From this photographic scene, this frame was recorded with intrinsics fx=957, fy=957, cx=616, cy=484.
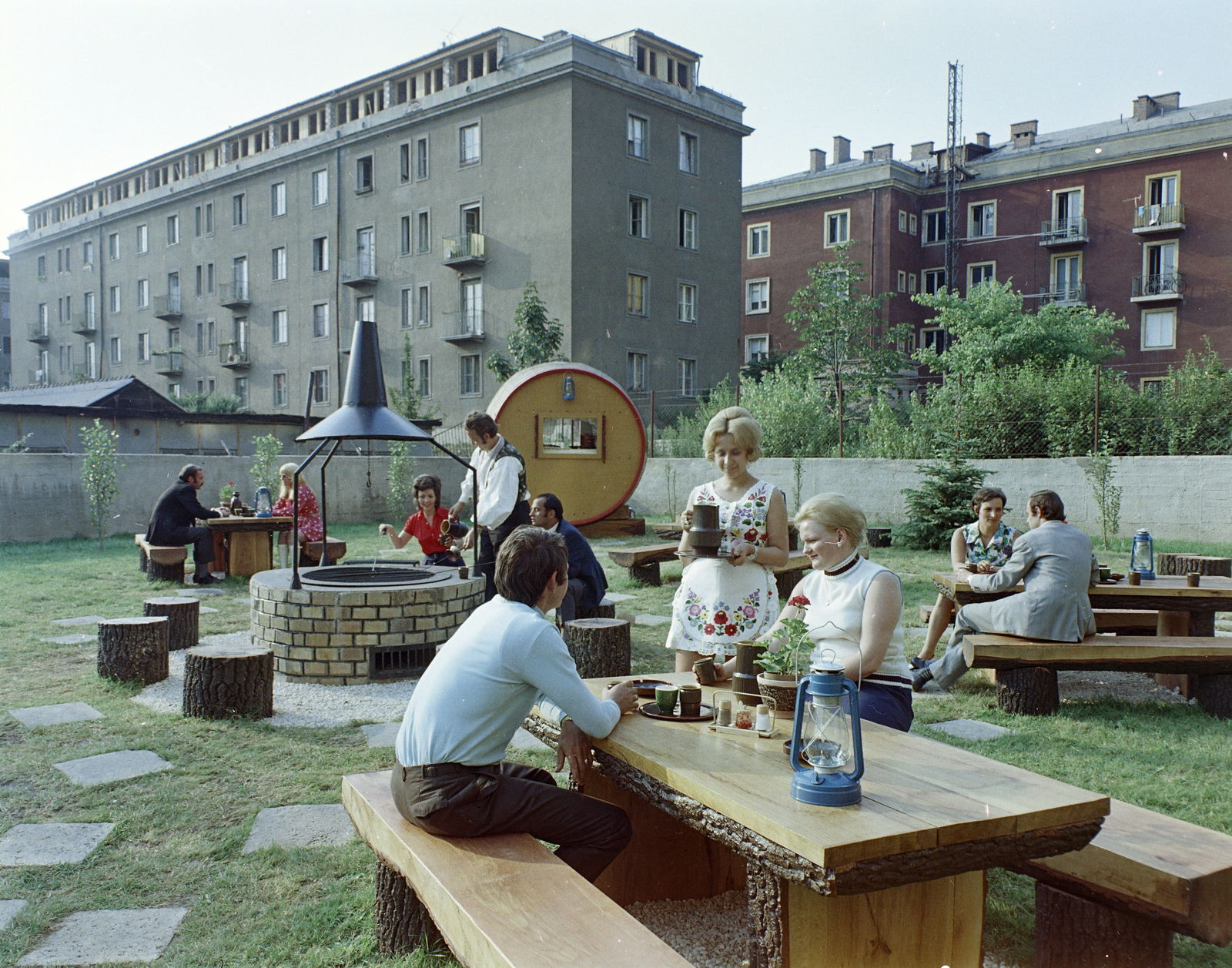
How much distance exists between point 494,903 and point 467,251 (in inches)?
1204

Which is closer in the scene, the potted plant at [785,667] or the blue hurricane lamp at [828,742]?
the blue hurricane lamp at [828,742]

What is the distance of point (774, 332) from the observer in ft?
129

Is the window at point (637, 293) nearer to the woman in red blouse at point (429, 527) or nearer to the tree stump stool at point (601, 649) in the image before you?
the woman in red blouse at point (429, 527)

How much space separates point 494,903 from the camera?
2395 mm

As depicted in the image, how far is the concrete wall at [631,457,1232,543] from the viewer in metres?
13.5

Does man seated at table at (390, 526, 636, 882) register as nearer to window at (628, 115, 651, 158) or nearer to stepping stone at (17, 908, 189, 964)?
stepping stone at (17, 908, 189, 964)

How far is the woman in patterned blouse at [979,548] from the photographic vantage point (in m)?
6.81

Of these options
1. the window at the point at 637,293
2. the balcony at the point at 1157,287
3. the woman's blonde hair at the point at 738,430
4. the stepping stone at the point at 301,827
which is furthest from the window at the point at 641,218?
the stepping stone at the point at 301,827

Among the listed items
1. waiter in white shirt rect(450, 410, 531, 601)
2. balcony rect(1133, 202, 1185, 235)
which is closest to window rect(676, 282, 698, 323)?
balcony rect(1133, 202, 1185, 235)

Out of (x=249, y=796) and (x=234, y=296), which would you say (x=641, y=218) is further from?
(x=249, y=796)

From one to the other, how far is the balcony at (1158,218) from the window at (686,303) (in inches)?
628

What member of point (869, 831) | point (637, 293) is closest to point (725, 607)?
point (869, 831)

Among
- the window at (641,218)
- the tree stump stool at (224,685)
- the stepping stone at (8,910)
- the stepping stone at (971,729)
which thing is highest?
the window at (641,218)

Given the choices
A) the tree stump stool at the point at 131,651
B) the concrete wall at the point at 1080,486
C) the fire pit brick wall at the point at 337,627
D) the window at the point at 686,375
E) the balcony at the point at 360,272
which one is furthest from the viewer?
the balcony at the point at 360,272
